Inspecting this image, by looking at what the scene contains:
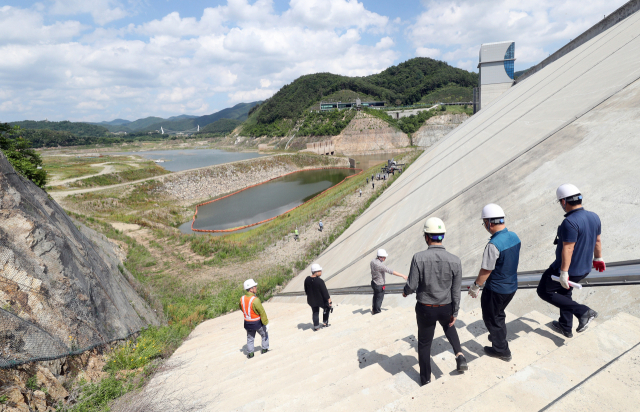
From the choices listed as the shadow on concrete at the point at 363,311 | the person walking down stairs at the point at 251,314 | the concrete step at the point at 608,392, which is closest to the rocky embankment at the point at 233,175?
the shadow on concrete at the point at 363,311

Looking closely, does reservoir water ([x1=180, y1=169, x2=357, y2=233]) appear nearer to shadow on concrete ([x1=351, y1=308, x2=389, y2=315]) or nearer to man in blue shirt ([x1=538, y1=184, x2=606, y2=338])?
shadow on concrete ([x1=351, y1=308, x2=389, y2=315])

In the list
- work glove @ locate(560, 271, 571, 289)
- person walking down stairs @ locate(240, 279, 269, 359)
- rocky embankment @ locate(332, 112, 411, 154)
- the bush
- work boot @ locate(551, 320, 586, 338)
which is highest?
rocky embankment @ locate(332, 112, 411, 154)

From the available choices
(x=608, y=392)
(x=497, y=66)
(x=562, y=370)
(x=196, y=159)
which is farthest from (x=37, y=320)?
(x=196, y=159)

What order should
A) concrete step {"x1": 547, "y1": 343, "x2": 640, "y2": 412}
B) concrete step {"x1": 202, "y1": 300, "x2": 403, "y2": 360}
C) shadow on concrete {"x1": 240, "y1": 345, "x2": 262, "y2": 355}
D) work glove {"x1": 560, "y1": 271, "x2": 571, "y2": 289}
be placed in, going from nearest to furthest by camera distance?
1. concrete step {"x1": 547, "y1": 343, "x2": 640, "y2": 412}
2. work glove {"x1": 560, "y1": 271, "x2": 571, "y2": 289}
3. concrete step {"x1": 202, "y1": 300, "x2": 403, "y2": 360}
4. shadow on concrete {"x1": 240, "y1": 345, "x2": 262, "y2": 355}

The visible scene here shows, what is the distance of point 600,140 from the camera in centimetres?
563

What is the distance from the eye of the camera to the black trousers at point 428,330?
2803mm

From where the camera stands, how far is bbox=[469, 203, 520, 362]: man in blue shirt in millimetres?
2750

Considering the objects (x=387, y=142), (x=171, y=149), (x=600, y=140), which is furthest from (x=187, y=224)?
(x=171, y=149)

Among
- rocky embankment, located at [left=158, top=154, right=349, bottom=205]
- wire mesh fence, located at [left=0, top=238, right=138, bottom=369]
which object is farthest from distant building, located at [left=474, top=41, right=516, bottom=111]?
rocky embankment, located at [left=158, top=154, right=349, bottom=205]

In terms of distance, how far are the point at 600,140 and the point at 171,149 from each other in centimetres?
15882

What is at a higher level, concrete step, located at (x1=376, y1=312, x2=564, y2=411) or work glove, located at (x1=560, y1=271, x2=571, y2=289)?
work glove, located at (x1=560, y1=271, x2=571, y2=289)

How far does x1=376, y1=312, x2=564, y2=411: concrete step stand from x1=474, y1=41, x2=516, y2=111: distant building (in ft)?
117

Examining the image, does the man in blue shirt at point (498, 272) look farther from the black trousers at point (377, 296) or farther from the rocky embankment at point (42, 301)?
the rocky embankment at point (42, 301)

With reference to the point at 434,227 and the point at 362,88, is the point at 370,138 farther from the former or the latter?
the point at 434,227
